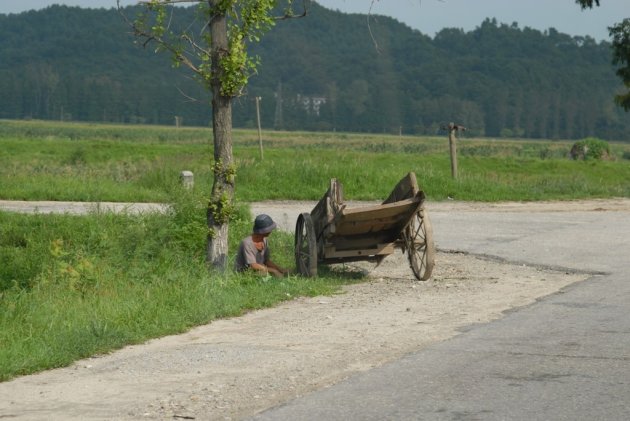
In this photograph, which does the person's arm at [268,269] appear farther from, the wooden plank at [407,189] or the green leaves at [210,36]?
the green leaves at [210,36]

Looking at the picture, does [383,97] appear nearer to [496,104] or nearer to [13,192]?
[496,104]

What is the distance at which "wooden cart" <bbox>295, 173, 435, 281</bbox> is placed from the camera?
578 inches

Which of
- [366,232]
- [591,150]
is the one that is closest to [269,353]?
[366,232]

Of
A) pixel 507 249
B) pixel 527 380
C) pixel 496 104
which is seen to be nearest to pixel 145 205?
pixel 507 249

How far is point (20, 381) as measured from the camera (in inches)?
367

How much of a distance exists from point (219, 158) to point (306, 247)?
6.00ft

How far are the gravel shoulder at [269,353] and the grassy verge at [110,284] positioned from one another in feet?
0.94

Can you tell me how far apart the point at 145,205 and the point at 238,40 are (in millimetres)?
12861

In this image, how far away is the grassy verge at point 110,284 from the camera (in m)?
10.8

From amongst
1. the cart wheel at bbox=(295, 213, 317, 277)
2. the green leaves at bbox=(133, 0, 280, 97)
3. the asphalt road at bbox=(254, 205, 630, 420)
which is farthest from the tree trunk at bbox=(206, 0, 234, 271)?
the asphalt road at bbox=(254, 205, 630, 420)

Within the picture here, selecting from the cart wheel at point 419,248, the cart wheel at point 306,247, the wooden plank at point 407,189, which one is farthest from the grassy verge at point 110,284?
the wooden plank at point 407,189

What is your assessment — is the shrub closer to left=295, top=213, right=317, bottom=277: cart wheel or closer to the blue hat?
left=295, top=213, right=317, bottom=277: cart wheel

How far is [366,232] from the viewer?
1536 cm

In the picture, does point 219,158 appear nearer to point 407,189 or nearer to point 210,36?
point 210,36
